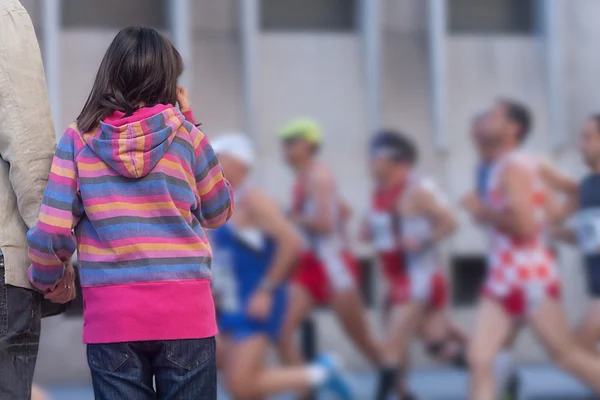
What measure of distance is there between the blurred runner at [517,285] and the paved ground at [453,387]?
1517 mm

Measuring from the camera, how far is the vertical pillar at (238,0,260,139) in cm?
978

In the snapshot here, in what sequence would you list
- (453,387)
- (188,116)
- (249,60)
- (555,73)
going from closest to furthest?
(188,116) < (453,387) < (249,60) < (555,73)

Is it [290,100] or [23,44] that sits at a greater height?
[23,44]

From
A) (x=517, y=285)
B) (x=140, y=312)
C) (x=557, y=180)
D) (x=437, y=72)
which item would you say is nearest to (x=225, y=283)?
(x=517, y=285)

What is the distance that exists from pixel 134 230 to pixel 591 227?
4.34m

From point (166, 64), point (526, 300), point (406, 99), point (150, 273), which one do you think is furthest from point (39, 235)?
point (406, 99)

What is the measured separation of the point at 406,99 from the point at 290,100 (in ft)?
3.38

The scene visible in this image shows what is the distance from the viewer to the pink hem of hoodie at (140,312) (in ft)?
10.4

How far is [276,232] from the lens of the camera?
680 centimetres

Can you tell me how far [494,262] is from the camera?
22.8ft

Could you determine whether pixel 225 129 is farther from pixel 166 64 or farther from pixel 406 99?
pixel 166 64

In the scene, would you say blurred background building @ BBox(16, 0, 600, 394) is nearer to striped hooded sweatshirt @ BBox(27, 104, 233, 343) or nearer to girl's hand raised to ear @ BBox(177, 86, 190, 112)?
girl's hand raised to ear @ BBox(177, 86, 190, 112)

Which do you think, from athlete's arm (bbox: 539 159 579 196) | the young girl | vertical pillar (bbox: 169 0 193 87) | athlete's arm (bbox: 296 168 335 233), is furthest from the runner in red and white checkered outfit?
the young girl

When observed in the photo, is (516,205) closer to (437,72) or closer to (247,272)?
(247,272)
